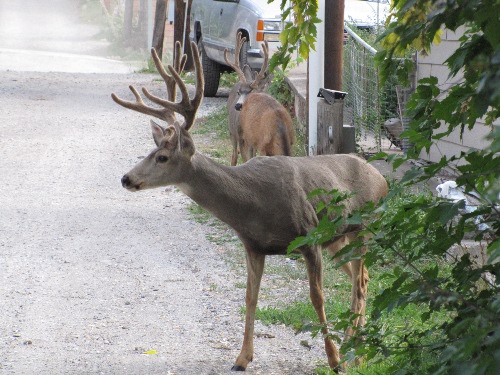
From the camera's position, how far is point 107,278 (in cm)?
866

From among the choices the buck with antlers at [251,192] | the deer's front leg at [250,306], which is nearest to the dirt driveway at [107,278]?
the deer's front leg at [250,306]

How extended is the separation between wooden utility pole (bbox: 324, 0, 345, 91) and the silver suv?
7.05m

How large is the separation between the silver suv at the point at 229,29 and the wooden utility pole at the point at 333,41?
705cm

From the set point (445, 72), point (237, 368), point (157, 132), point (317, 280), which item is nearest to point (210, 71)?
point (445, 72)

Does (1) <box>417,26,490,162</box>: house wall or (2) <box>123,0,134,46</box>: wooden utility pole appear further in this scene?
(2) <box>123,0,134,46</box>: wooden utility pole

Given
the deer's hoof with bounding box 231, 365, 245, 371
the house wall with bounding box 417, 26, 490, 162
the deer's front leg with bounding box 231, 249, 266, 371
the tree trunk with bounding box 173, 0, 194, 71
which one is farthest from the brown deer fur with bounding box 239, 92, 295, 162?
the tree trunk with bounding box 173, 0, 194, 71

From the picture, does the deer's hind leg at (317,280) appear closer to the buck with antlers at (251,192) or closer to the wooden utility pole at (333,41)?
the buck with antlers at (251,192)

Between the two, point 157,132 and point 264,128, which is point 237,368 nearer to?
point 157,132

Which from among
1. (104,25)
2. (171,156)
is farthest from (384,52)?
(104,25)

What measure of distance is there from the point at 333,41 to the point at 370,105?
2.43 meters

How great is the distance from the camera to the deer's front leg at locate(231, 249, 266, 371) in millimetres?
6523

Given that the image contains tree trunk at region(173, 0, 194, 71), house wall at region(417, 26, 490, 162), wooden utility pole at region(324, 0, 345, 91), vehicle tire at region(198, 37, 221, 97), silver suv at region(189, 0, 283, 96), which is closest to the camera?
wooden utility pole at region(324, 0, 345, 91)

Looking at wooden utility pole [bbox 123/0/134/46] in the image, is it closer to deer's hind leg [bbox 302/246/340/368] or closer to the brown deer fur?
the brown deer fur

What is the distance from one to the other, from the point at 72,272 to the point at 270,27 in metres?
10.3
